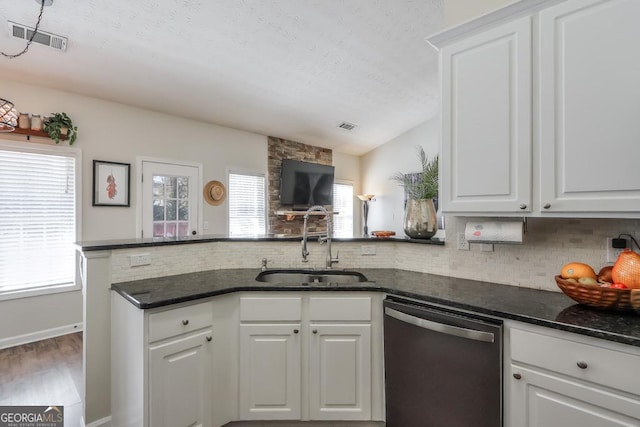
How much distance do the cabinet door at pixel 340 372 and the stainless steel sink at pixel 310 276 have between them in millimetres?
453

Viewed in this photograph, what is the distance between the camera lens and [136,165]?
4.05 m

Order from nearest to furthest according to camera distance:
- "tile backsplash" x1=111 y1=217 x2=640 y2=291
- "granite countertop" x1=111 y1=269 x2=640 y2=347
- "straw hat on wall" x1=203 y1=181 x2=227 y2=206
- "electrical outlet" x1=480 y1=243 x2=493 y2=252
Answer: "granite countertop" x1=111 y1=269 x2=640 y2=347 → "tile backsplash" x1=111 y1=217 x2=640 y2=291 → "electrical outlet" x1=480 y1=243 x2=493 y2=252 → "straw hat on wall" x1=203 y1=181 x2=227 y2=206

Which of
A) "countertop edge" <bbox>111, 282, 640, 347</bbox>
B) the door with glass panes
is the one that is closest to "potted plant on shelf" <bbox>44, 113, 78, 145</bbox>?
the door with glass panes

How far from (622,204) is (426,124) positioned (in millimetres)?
5166

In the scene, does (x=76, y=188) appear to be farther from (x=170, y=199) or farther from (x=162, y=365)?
(x=162, y=365)

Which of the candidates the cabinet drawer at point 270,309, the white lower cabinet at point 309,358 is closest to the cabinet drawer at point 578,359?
the white lower cabinet at point 309,358

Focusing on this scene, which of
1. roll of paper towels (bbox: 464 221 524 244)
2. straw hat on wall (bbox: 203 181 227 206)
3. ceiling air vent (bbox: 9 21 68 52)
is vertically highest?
ceiling air vent (bbox: 9 21 68 52)

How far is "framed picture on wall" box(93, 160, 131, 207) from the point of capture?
3746 millimetres

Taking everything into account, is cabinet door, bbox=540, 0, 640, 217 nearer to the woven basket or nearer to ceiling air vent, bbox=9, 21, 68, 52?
the woven basket

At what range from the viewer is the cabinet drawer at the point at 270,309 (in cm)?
189

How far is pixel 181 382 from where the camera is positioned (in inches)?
66.6

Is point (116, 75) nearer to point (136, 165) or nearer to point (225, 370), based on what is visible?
point (136, 165)

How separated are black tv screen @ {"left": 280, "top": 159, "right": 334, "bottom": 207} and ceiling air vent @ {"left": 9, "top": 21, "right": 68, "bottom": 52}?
3271 millimetres

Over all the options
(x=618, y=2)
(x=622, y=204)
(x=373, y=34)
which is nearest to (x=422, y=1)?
(x=373, y=34)
